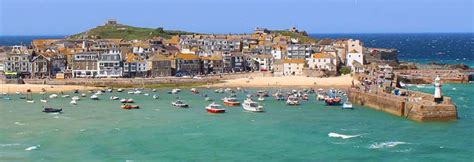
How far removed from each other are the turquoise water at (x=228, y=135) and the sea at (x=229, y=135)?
5 cm

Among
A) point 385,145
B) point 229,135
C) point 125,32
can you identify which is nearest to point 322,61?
point 229,135

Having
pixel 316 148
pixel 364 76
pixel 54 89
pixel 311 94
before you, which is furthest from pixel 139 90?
pixel 316 148

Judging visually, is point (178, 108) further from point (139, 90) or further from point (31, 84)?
point (31, 84)

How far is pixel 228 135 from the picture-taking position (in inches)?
1754

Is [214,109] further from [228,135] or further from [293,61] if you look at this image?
[293,61]

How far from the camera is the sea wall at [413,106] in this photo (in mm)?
49656

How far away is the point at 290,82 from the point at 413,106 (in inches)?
1267

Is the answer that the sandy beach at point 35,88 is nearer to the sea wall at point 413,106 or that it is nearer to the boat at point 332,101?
the boat at point 332,101

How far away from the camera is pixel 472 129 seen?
46312 mm

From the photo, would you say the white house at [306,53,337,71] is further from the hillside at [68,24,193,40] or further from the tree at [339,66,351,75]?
the hillside at [68,24,193,40]

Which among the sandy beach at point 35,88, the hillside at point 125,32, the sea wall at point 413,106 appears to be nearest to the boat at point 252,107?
the sea wall at point 413,106

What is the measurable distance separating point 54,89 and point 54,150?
38678mm

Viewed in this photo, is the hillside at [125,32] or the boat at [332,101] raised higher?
the hillside at [125,32]

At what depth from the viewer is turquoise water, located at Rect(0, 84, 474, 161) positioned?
38.5 m
